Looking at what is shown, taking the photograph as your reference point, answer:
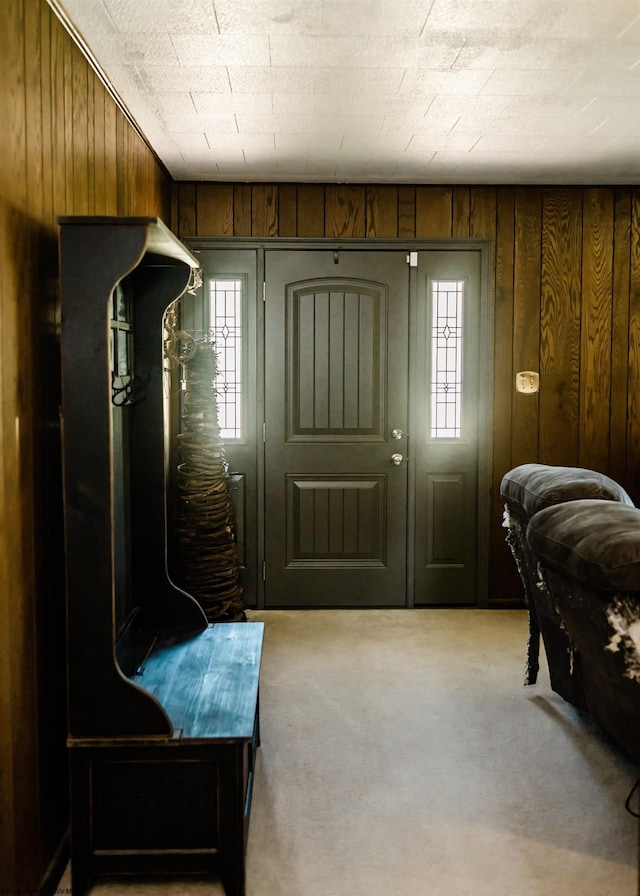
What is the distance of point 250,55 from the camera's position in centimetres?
276

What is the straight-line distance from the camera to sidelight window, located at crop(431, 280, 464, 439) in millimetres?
4625

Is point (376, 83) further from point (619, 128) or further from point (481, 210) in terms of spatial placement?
point (481, 210)

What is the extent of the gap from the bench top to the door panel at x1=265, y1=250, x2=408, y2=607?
1.75 m

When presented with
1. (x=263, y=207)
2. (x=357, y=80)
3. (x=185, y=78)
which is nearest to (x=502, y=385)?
(x=263, y=207)

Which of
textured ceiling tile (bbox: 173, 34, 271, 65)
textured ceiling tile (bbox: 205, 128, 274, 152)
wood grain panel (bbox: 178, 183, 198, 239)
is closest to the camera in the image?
textured ceiling tile (bbox: 173, 34, 271, 65)

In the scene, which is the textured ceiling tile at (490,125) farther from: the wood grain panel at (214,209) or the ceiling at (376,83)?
the wood grain panel at (214,209)

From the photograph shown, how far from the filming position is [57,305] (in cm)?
229

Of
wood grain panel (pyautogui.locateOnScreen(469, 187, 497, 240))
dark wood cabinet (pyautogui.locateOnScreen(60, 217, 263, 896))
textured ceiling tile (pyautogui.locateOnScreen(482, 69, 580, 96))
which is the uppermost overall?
textured ceiling tile (pyautogui.locateOnScreen(482, 69, 580, 96))

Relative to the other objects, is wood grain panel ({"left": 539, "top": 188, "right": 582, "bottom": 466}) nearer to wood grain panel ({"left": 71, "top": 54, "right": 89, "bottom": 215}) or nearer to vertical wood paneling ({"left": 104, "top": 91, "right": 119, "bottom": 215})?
vertical wood paneling ({"left": 104, "top": 91, "right": 119, "bottom": 215})

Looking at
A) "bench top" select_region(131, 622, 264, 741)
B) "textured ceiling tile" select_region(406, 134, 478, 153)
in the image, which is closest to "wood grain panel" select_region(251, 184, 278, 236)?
"textured ceiling tile" select_region(406, 134, 478, 153)

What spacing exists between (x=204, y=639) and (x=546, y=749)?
1341 mm

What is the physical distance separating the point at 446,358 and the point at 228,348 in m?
1.28

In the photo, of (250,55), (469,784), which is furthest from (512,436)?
(250,55)

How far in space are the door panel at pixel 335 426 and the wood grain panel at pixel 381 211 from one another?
0.13 meters
